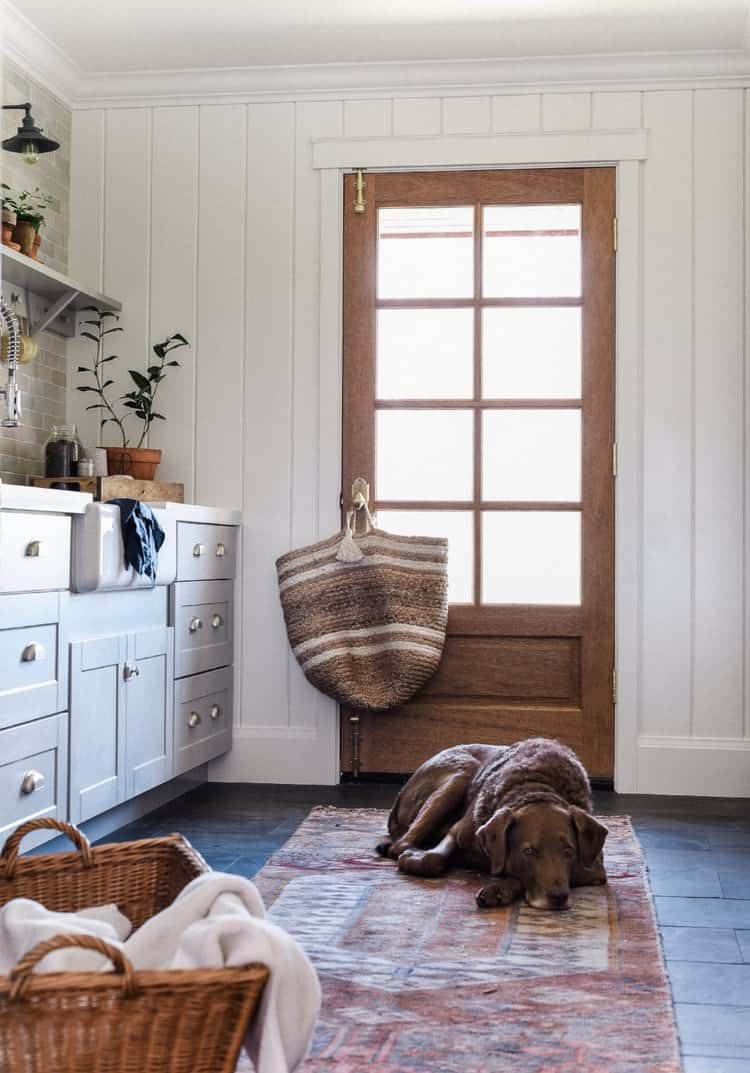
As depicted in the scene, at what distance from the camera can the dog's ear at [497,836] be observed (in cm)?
283

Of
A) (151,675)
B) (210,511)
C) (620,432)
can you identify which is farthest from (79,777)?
(620,432)

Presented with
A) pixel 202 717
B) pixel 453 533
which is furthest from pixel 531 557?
pixel 202 717

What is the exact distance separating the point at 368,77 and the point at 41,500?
2.26 meters

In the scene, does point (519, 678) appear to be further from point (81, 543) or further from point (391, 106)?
point (391, 106)

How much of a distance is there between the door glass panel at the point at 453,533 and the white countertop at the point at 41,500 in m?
1.46

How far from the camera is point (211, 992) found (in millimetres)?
1298

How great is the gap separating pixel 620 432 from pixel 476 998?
8.23 feet

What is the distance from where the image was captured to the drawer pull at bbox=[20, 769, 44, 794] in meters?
2.90

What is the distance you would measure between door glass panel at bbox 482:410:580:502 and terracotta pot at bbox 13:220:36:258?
164 centimetres

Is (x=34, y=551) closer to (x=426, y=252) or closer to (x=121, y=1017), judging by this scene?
(x=121, y=1017)

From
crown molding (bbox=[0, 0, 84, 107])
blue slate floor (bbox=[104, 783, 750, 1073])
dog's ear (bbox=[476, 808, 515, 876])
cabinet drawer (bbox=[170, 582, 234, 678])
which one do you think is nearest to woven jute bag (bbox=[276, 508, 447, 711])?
cabinet drawer (bbox=[170, 582, 234, 678])

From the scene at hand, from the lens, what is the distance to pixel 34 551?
2.94 metres

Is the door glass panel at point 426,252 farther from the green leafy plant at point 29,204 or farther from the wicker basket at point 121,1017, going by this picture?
the wicker basket at point 121,1017

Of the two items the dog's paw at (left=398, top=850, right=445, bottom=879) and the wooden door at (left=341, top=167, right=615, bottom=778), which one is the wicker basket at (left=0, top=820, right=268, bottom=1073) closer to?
the dog's paw at (left=398, top=850, right=445, bottom=879)
